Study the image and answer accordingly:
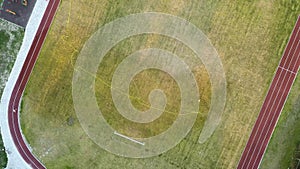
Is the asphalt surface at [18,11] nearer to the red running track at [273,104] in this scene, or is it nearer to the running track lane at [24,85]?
the running track lane at [24,85]

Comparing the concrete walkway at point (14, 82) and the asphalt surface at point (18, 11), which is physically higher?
the asphalt surface at point (18, 11)

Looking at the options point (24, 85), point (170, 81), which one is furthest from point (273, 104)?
point (24, 85)

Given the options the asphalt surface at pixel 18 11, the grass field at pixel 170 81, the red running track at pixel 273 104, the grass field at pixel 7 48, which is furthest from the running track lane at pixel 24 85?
the red running track at pixel 273 104

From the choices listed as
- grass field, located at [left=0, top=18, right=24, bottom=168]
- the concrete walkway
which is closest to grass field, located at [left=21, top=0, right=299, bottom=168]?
the concrete walkway

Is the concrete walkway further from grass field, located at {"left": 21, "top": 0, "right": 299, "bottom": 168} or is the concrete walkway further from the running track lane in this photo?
grass field, located at {"left": 21, "top": 0, "right": 299, "bottom": 168}

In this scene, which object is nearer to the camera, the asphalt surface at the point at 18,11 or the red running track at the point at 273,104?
the red running track at the point at 273,104

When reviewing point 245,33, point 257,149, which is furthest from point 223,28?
point 257,149

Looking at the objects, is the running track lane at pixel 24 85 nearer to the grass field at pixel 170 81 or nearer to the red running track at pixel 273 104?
the grass field at pixel 170 81
